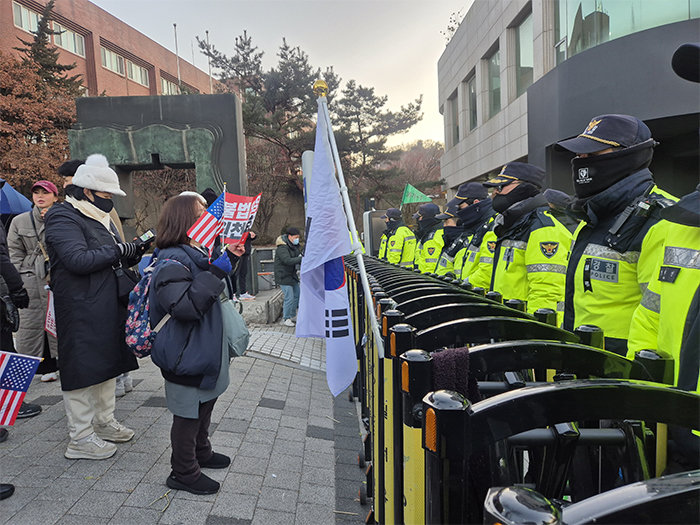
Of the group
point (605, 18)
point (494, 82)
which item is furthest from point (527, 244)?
point (494, 82)

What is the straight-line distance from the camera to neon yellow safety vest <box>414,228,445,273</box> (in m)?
8.71

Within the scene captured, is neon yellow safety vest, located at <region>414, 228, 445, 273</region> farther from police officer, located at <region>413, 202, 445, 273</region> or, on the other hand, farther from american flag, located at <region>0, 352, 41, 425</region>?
american flag, located at <region>0, 352, 41, 425</region>

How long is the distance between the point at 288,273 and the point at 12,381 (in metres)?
6.88

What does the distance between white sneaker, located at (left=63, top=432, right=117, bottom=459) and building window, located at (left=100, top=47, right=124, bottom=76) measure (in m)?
34.0

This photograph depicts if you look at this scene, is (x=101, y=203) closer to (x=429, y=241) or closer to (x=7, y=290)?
(x=7, y=290)

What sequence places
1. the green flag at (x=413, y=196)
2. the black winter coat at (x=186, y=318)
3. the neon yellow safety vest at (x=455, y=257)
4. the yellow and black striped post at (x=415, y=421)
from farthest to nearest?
the green flag at (x=413, y=196)
the neon yellow safety vest at (x=455, y=257)
the black winter coat at (x=186, y=318)
the yellow and black striped post at (x=415, y=421)

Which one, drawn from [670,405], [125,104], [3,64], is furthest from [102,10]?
[670,405]

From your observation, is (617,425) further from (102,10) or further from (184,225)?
(102,10)

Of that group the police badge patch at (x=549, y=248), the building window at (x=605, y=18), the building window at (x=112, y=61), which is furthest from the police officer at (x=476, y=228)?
the building window at (x=112, y=61)

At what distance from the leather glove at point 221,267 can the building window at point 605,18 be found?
1179 cm

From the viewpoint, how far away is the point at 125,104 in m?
10.7

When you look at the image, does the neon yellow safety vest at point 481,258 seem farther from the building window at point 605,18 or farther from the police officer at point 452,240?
the building window at point 605,18

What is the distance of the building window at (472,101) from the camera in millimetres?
24481

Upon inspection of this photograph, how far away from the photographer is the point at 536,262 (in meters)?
3.78
